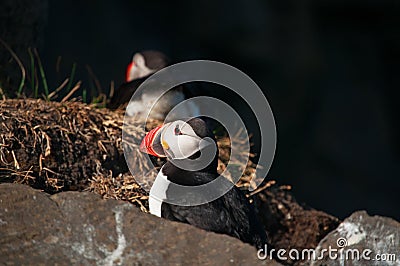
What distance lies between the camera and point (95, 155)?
4.10 meters

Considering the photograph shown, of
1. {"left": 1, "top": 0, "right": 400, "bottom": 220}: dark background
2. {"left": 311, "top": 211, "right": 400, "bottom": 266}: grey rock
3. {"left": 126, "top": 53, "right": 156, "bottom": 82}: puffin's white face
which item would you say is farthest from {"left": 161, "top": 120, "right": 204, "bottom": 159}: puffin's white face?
{"left": 1, "top": 0, "right": 400, "bottom": 220}: dark background

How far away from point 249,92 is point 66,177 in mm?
3314

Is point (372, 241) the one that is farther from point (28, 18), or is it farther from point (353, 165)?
point (353, 165)

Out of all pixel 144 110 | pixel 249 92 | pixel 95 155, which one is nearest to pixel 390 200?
pixel 249 92

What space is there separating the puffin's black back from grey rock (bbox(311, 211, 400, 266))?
0.32 m

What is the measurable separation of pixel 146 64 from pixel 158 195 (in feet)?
9.07

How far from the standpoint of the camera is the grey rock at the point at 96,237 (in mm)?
2584

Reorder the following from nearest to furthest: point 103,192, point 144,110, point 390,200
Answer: point 103,192 → point 144,110 → point 390,200

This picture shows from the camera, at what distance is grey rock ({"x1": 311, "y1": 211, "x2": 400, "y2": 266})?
3.07m

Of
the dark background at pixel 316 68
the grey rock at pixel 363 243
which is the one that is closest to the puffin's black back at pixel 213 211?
the grey rock at pixel 363 243

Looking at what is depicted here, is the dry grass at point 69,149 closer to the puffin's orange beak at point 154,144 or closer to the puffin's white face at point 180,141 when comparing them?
the puffin's orange beak at point 154,144

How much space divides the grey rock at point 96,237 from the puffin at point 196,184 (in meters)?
0.48
